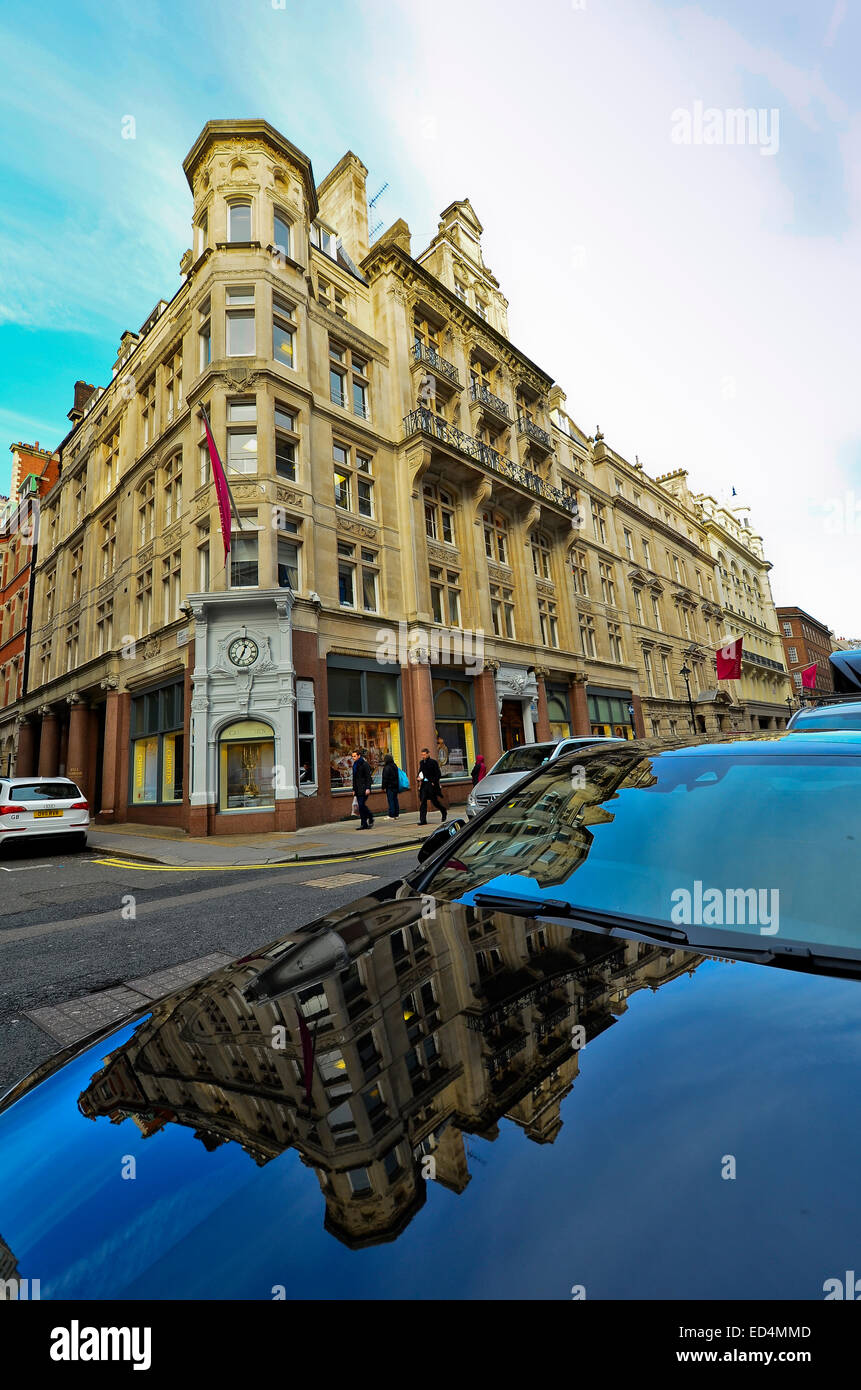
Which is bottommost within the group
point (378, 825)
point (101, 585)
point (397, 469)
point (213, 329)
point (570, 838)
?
point (378, 825)

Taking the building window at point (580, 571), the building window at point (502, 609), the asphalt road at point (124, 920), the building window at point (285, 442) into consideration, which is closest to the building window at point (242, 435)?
the building window at point (285, 442)

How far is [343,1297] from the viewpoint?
0.67 meters

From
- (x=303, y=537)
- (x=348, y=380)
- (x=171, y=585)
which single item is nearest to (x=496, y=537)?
(x=348, y=380)

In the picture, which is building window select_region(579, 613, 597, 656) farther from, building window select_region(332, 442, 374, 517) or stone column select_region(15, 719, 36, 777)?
stone column select_region(15, 719, 36, 777)

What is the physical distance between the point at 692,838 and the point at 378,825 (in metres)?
13.4

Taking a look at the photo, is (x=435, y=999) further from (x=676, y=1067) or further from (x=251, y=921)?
(x=251, y=921)

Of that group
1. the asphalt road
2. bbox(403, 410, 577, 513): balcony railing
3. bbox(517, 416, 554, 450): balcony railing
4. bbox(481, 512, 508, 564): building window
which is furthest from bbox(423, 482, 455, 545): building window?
the asphalt road

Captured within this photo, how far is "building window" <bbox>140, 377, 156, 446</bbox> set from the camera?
70.6 feet

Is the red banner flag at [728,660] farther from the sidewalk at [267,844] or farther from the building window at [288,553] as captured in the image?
the building window at [288,553]

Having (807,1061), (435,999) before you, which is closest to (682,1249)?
(807,1061)

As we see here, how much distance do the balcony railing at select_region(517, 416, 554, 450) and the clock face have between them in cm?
1849

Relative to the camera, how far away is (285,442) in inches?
690

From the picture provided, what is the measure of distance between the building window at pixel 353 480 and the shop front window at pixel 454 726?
21.6ft

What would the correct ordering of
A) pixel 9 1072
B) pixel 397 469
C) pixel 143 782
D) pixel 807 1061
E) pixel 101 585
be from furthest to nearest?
pixel 101 585 → pixel 397 469 → pixel 143 782 → pixel 9 1072 → pixel 807 1061
